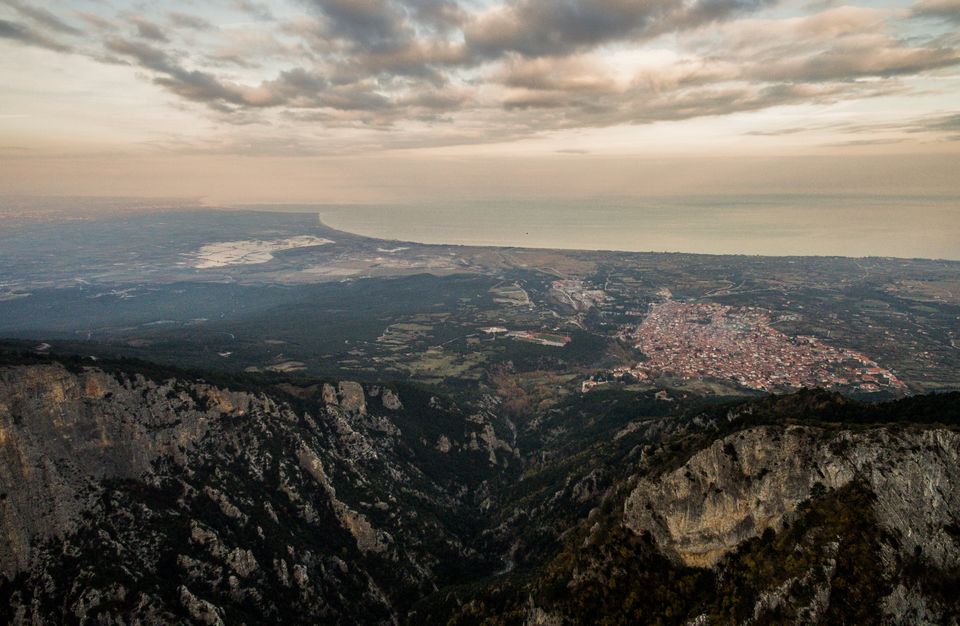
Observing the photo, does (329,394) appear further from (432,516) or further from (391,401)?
(432,516)

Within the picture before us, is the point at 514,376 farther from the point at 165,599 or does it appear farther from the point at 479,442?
the point at 165,599

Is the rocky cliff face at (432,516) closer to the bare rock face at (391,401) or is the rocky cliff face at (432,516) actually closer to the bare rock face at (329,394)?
the bare rock face at (329,394)

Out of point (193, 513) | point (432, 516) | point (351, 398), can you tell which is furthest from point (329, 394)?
point (193, 513)

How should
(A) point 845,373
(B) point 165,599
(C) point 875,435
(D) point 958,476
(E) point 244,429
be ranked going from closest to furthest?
1. (D) point 958,476
2. (C) point 875,435
3. (B) point 165,599
4. (E) point 244,429
5. (A) point 845,373

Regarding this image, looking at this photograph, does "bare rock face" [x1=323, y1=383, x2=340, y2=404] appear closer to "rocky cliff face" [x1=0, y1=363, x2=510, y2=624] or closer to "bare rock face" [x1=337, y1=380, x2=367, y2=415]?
"bare rock face" [x1=337, y1=380, x2=367, y2=415]

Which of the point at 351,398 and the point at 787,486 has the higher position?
the point at 787,486

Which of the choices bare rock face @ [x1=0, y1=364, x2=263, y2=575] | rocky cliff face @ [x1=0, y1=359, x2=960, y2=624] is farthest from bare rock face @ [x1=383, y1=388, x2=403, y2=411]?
bare rock face @ [x1=0, y1=364, x2=263, y2=575]

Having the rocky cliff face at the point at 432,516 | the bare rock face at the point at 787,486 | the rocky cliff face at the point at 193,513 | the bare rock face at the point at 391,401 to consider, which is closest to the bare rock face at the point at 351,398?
the rocky cliff face at the point at 432,516

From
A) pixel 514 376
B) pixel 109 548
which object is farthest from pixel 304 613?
pixel 514 376

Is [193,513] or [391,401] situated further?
[391,401]
